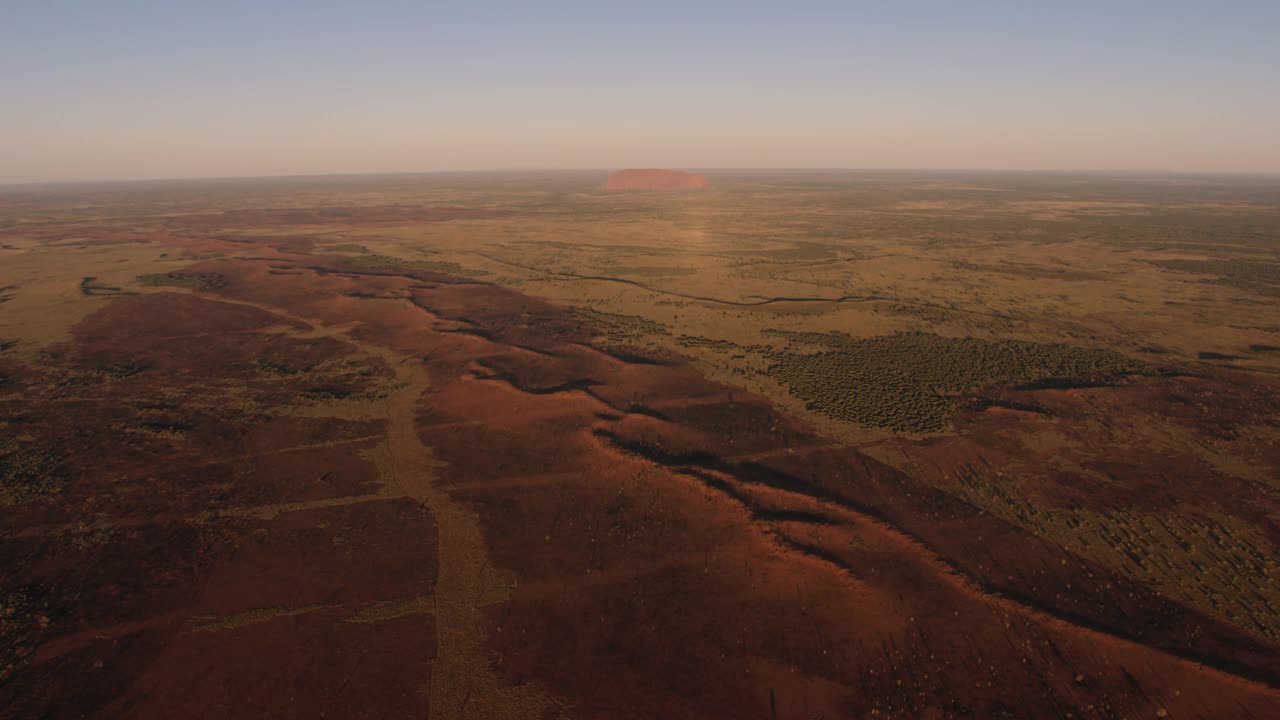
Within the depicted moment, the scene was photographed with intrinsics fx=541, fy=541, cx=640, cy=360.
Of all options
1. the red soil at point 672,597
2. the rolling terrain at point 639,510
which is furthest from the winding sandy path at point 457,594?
the red soil at point 672,597

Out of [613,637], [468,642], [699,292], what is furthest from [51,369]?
[699,292]

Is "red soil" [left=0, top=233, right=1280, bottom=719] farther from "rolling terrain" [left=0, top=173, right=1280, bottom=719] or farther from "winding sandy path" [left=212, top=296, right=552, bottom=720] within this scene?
"winding sandy path" [left=212, top=296, right=552, bottom=720]

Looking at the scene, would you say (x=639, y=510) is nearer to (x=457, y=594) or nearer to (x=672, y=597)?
(x=672, y=597)

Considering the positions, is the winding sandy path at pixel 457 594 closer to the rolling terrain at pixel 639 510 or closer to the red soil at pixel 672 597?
the rolling terrain at pixel 639 510

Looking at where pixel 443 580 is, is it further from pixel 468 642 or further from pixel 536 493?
pixel 536 493

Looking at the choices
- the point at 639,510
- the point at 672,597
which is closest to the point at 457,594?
the point at 672,597

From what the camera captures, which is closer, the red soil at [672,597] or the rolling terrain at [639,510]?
the red soil at [672,597]

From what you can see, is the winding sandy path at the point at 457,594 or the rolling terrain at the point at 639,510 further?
the rolling terrain at the point at 639,510

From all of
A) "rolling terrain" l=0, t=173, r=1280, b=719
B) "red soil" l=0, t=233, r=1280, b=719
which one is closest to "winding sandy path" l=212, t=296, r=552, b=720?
"rolling terrain" l=0, t=173, r=1280, b=719

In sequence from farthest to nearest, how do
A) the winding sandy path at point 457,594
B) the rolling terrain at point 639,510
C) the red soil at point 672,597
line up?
the rolling terrain at point 639,510
the red soil at point 672,597
the winding sandy path at point 457,594

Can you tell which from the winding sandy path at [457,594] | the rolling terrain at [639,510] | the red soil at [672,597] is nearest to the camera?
the winding sandy path at [457,594]
